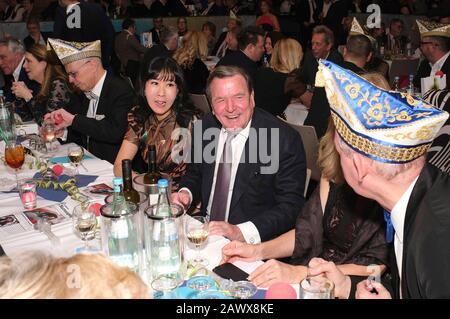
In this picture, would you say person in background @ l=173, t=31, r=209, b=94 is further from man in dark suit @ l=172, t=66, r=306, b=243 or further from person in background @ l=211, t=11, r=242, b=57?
man in dark suit @ l=172, t=66, r=306, b=243

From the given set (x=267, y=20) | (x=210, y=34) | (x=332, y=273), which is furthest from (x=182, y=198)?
(x=267, y=20)

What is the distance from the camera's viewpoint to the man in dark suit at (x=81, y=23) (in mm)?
5816

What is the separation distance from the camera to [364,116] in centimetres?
152

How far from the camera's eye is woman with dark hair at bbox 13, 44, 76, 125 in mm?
3914

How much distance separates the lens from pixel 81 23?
19.3 feet

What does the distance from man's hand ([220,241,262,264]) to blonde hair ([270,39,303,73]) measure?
125 inches

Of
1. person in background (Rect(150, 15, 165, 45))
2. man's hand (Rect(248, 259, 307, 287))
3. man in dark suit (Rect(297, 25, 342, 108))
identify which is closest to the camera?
man's hand (Rect(248, 259, 307, 287))

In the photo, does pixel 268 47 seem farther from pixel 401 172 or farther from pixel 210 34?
pixel 401 172

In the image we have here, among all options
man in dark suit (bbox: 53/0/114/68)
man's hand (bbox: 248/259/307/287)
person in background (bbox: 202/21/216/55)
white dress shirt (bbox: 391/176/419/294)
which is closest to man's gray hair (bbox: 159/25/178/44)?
man in dark suit (bbox: 53/0/114/68)

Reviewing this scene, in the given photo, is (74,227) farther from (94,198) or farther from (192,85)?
(192,85)

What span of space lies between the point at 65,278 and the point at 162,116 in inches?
81.6

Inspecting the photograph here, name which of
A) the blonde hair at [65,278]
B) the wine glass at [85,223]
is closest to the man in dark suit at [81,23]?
the wine glass at [85,223]
